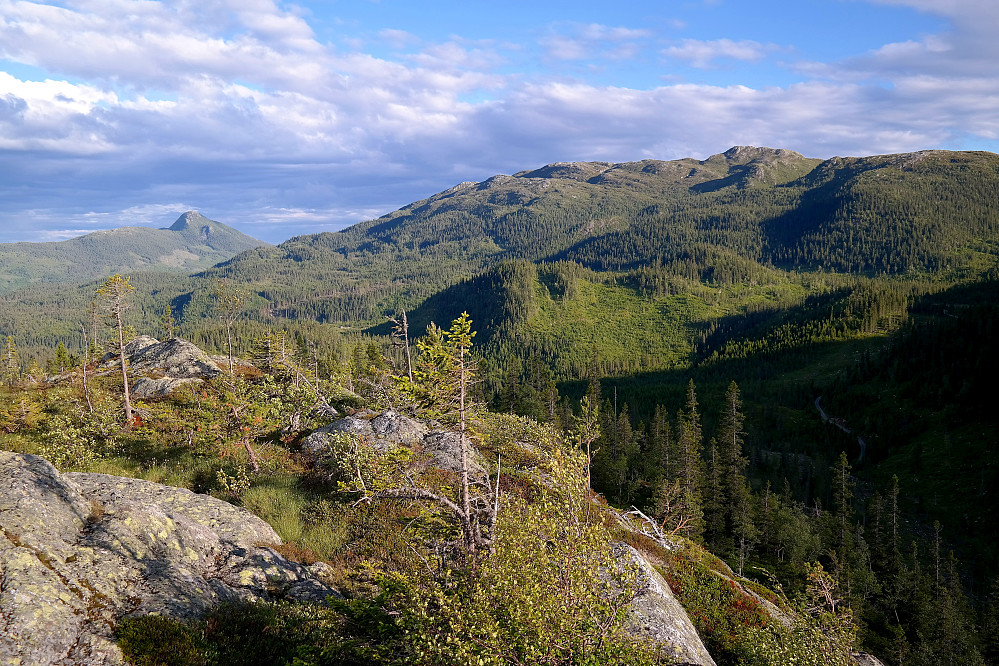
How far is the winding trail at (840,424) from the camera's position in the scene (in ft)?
457

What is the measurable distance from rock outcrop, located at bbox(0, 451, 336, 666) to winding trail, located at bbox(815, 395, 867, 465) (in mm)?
168346

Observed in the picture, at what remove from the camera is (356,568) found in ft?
64.2

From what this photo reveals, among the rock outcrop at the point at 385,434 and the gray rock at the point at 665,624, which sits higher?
the rock outcrop at the point at 385,434

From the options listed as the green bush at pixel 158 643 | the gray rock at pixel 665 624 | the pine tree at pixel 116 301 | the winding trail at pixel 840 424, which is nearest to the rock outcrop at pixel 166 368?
the pine tree at pixel 116 301

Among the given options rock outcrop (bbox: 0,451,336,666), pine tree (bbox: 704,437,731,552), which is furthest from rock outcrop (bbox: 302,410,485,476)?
pine tree (bbox: 704,437,731,552)

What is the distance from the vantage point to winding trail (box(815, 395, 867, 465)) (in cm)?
13925

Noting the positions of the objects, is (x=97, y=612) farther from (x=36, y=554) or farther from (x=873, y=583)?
(x=873, y=583)

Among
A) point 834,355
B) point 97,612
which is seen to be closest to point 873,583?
point 97,612

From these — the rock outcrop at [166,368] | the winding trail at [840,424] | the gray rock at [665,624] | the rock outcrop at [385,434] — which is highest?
the rock outcrop at [166,368]

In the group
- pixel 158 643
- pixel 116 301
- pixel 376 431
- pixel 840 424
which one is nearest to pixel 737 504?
pixel 376 431

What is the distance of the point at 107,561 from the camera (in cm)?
1267

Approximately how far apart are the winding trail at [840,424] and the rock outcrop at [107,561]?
168 metres

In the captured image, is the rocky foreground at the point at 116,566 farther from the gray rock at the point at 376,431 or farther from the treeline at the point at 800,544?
the treeline at the point at 800,544

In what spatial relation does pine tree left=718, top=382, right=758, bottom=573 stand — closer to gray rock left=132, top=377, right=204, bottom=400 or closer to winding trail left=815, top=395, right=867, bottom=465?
gray rock left=132, top=377, right=204, bottom=400
